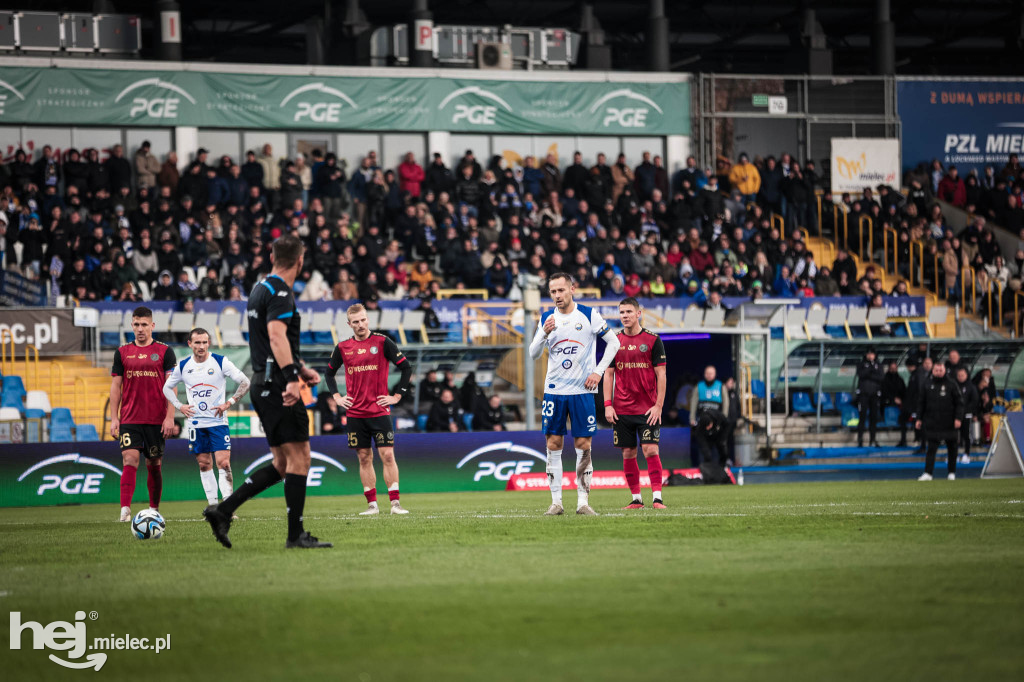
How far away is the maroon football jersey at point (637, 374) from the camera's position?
14297mm

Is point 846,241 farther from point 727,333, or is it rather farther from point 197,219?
point 197,219

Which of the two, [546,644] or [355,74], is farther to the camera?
[355,74]

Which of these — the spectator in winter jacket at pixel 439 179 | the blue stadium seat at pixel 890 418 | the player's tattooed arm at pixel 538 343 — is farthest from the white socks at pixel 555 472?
the spectator in winter jacket at pixel 439 179

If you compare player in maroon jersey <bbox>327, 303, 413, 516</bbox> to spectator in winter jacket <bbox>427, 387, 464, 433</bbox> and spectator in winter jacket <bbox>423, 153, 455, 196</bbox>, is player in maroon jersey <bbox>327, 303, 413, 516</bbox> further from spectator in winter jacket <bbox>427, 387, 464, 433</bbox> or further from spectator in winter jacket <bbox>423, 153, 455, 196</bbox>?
spectator in winter jacket <bbox>423, 153, 455, 196</bbox>

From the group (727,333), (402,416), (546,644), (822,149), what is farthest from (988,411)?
(546,644)

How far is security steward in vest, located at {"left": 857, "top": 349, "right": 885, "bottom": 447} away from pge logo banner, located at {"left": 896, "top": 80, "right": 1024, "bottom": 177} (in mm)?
16695

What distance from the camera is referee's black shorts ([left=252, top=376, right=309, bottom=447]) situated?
922cm

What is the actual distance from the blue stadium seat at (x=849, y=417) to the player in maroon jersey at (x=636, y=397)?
14637mm

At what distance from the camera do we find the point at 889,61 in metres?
42.8

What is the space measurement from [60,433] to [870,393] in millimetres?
16847

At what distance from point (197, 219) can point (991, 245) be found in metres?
21.7

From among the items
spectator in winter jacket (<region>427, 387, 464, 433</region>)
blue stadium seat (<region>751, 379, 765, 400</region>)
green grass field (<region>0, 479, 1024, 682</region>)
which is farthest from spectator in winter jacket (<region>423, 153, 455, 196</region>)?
green grass field (<region>0, 479, 1024, 682</region>)

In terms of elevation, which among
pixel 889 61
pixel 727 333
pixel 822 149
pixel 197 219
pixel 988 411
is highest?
pixel 889 61

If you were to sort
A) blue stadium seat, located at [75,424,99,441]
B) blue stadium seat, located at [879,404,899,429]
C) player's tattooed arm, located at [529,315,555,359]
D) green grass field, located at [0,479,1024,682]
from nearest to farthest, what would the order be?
green grass field, located at [0,479,1024,682]
player's tattooed arm, located at [529,315,555,359]
blue stadium seat, located at [75,424,99,441]
blue stadium seat, located at [879,404,899,429]
